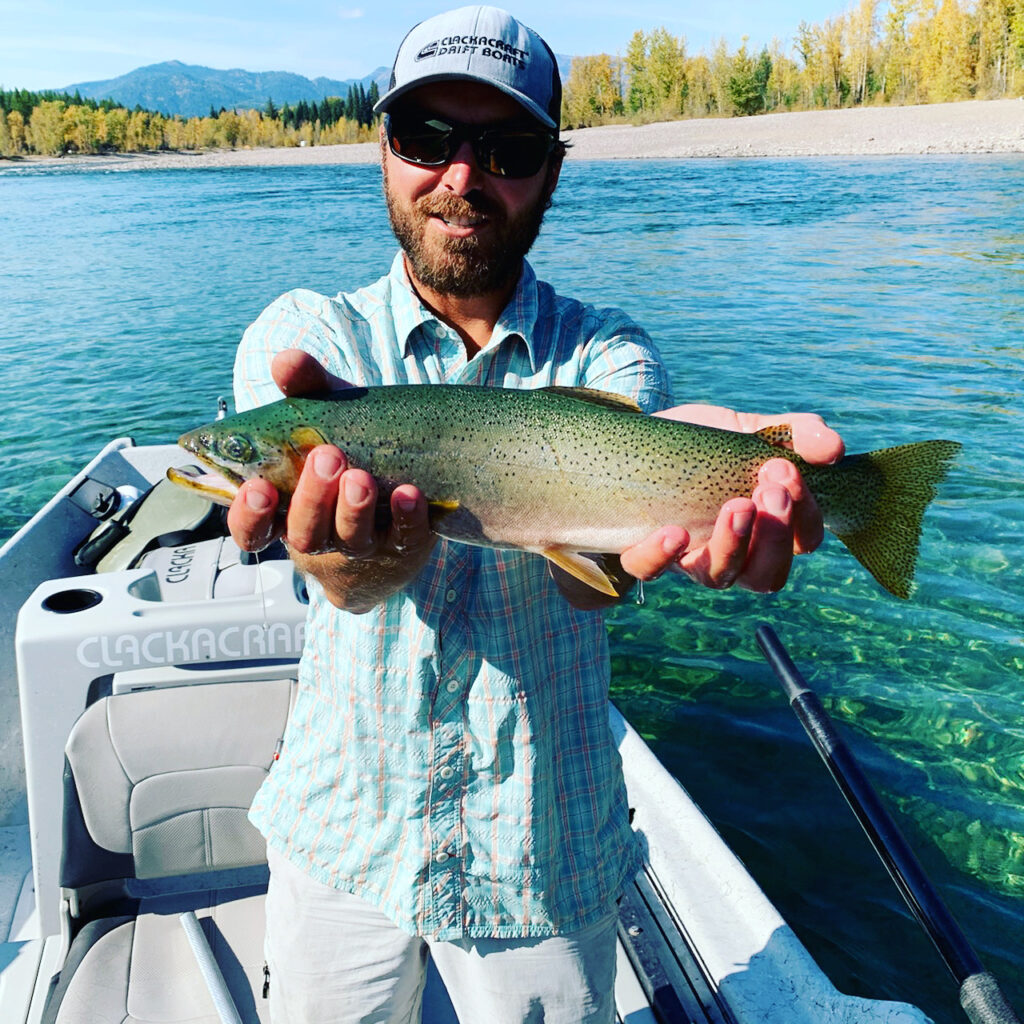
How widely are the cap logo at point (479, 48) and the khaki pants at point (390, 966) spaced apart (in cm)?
200

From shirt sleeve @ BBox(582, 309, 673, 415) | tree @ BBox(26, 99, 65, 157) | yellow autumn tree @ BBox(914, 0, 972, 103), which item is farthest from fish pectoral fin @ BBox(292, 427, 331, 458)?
tree @ BBox(26, 99, 65, 157)

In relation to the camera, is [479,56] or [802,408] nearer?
[479,56]

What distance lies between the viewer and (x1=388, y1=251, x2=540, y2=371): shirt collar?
228 cm

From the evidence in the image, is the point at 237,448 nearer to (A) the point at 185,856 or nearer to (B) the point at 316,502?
(B) the point at 316,502

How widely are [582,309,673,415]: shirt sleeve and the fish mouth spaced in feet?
3.03

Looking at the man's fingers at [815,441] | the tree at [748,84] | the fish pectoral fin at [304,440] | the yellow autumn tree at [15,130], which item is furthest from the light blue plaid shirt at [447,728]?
the yellow autumn tree at [15,130]

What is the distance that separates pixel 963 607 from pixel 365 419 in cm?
614

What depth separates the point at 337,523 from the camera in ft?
6.45

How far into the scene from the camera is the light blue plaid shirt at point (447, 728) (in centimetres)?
212

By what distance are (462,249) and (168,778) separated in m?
1.98

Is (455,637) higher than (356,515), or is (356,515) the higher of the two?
(356,515)

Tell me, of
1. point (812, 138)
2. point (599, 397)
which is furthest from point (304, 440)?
point (812, 138)

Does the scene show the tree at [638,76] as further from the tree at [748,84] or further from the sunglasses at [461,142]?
the sunglasses at [461,142]

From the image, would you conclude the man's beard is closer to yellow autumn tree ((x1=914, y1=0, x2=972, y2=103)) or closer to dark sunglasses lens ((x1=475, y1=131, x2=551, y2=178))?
dark sunglasses lens ((x1=475, y1=131, x2=551, y2=178))
